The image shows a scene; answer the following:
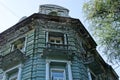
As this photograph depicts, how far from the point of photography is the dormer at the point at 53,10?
1997 centimetres

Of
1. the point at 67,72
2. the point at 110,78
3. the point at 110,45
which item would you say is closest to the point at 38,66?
the point at 67,72

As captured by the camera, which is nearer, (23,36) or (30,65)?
(30,65)

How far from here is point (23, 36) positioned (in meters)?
18.2

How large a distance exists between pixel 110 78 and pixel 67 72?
8.97 meters

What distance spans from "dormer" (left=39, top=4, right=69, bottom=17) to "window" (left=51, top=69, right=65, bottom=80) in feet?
19.9

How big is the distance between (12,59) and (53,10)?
605 centimetres

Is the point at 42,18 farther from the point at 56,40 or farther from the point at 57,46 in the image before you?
the point at 57,46

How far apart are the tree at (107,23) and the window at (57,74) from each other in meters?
3.25

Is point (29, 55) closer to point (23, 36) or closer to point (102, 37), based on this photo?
point (23, 36)

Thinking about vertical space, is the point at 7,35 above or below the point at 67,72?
above

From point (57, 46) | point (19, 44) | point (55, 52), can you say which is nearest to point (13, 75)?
point (19, 44)

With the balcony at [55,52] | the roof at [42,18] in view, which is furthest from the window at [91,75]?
the roof at [42,18]

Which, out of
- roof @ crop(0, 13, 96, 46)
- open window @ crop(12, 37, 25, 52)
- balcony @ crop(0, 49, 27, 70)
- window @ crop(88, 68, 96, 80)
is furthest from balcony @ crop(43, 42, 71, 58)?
roof @ crop(0, 13, 96, 46)

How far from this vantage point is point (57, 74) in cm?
1515
